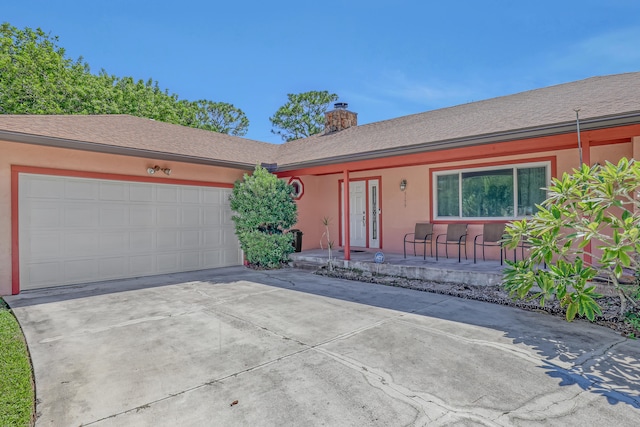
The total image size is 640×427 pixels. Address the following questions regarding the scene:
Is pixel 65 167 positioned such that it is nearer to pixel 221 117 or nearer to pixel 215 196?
pixel 215 196

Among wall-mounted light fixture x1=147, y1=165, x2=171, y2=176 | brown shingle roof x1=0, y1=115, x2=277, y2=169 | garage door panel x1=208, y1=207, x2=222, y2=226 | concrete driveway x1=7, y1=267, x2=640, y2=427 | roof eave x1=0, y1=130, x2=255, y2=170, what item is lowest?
concrete driveway x1=7, y1=267, x2=640, y2=427

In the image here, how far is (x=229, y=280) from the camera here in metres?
7.38

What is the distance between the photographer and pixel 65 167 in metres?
6.73

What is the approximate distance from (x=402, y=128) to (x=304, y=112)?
1962 centimetres

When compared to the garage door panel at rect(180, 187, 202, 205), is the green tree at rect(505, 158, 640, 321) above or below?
below

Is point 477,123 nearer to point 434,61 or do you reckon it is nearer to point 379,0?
point 379,0

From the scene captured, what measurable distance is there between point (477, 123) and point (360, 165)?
253 centimetres

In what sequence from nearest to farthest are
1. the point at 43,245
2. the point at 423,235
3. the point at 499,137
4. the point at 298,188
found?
the point at 499,137, the point at 43,245, the point at 423,235, the point at 298,188

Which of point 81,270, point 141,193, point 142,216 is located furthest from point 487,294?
point 81,270

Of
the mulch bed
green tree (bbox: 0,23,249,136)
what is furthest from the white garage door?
green tree (bbox: 0,23,249,136)

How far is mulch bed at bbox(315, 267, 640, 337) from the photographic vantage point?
4.33 m

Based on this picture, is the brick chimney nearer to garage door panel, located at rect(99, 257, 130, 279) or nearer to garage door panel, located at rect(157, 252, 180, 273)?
garage door panel, located at rect(157, 252, 180, 273)

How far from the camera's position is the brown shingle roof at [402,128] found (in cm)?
560

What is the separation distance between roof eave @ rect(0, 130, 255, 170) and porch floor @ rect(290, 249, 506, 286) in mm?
3153
